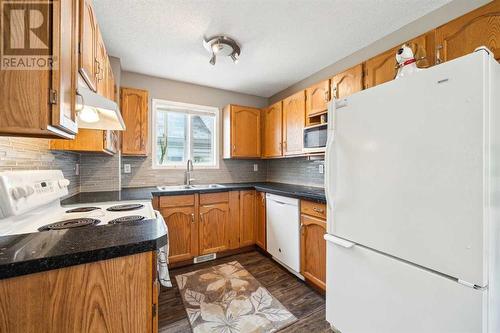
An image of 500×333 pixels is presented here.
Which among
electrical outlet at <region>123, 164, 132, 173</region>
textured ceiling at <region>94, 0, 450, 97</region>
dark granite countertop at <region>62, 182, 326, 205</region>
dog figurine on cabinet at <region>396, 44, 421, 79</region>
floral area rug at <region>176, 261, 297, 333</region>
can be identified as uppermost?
textured ceiling at <region>94, 0, 450, 97</region>

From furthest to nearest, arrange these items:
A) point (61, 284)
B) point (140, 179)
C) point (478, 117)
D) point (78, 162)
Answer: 1. point (140, 179)
2. point (78, 162)
3. point (478, 117)
4. point (61, 284)

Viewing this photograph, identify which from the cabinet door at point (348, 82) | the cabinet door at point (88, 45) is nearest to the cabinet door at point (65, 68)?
the cabinet door at point (88, 45)

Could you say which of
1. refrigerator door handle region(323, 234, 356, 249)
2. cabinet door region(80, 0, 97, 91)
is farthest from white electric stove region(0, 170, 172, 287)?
refrigerator door handle region(323, 234, 356, 249)

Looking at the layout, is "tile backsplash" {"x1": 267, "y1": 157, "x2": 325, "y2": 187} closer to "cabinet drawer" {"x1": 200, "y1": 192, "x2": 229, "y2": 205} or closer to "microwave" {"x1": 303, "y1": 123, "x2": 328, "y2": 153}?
"microwave" {"x1": 303, "y1": 123, "x2": 328, "y2": 153}

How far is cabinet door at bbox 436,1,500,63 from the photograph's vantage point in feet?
3.84

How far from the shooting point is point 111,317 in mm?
706

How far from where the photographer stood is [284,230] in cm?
231

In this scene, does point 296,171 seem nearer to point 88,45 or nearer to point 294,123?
point 294,123

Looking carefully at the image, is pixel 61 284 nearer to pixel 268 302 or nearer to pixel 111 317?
pixel 111 317

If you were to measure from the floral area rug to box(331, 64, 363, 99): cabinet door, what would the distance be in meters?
2.00

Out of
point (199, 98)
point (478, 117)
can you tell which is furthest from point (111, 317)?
point (199, 98)

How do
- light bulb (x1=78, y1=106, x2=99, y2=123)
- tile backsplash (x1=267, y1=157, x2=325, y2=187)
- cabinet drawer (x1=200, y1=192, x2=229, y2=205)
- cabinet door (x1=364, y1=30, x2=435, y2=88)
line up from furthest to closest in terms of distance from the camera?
tile backsplash (x1=267, y1=157, x2=325, y2=187) → cabinet drawer (x1=200, y1=192, x2=229, y2=205) → cabinet door (x1=364, y1=30, x2=435, y2=88) → light bulb (x1=78, y1=106, x2=99, y2=123)

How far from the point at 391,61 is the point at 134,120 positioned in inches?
104

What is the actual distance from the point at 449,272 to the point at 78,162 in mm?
3029
